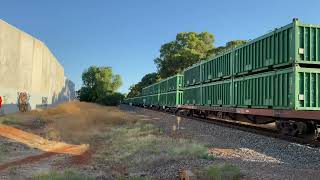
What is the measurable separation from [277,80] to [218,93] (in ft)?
28.5

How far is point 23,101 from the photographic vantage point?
4109 cm

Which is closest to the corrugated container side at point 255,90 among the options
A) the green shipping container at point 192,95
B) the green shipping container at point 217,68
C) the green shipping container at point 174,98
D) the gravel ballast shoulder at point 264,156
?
the gravel ballast shoulder at point 264,156

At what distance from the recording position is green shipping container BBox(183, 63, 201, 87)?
3076 centimetres

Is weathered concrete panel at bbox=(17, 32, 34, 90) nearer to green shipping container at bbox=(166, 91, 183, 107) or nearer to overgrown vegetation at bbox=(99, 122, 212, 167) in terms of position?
green shipping container at bbox=(166, 91, 183, 107)

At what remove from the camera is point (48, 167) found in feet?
43.5

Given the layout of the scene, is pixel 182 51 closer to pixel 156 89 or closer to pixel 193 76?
pixel 156 89

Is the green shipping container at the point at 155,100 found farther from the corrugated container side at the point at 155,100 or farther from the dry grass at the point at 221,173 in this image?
the dry grass at the point at 221,173

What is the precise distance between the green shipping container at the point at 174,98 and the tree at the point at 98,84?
49913 millimetres

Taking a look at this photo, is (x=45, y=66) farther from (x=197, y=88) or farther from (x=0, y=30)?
(x=197, y=88)

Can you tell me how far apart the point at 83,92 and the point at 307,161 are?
9392 cm

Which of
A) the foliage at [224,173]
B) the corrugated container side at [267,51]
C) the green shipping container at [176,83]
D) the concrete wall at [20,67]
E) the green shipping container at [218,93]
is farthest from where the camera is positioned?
the green shipping container at [176,83]

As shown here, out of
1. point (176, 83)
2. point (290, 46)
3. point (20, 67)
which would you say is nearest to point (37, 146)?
point (290, 46)

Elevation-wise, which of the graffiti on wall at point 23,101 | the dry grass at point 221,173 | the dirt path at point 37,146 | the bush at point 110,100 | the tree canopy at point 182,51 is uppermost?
the tree canopy at point 182,51

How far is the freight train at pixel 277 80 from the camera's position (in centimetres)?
1546
